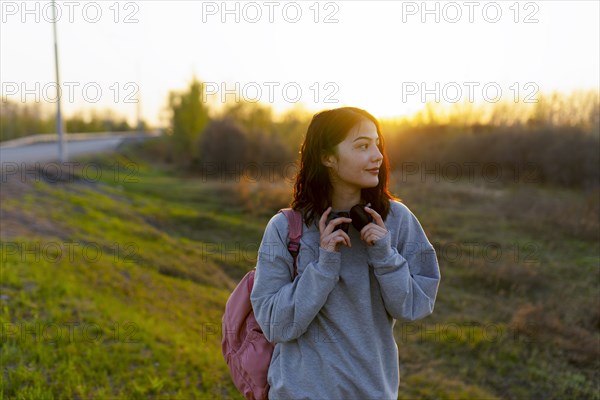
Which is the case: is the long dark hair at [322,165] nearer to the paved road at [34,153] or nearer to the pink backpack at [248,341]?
the pink backpack at [248,341]

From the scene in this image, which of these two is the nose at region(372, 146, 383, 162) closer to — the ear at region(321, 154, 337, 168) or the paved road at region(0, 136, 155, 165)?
the ear at region(321, 154, 337, 168)

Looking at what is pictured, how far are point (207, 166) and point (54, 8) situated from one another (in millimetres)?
15847

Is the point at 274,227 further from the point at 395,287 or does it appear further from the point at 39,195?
Answer: the point at 39,195

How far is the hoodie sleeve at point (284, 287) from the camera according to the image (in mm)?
1556

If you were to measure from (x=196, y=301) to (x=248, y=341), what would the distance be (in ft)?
18.5

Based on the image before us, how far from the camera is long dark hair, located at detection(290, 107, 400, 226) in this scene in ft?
5.57

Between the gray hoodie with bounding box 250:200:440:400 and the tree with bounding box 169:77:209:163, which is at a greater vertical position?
the tree with bounding box 169:77:209:163

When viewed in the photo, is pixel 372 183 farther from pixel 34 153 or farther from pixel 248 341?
pixel 34 153

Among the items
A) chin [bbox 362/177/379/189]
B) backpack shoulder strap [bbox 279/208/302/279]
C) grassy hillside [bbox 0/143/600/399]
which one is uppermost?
chin [bbox 362/177/379/189]

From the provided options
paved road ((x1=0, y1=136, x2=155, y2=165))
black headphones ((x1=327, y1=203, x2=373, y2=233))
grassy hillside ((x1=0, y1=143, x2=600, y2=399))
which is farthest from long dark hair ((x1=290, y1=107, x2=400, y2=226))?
paved road ((x1=0, y1=136, x2=155, y2=165))

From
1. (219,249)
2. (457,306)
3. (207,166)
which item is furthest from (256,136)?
(457,306)

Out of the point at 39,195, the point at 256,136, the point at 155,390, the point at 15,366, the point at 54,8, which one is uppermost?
the point at 54,8

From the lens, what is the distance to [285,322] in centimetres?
158

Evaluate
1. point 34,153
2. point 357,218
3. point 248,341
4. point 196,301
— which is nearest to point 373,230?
point 357,218
